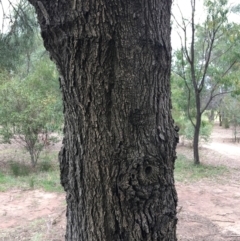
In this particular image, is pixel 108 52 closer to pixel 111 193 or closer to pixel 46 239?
pixel 111 193

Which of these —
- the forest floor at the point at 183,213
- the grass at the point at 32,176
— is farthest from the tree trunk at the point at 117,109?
the grass at the point at 32,176

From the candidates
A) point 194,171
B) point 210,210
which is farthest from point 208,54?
point 210,210

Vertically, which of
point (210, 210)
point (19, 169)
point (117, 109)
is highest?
point (117, 109)

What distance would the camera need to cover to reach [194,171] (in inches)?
361

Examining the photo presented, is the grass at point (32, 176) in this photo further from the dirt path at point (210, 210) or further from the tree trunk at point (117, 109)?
the tree trunk at point (117, 109)

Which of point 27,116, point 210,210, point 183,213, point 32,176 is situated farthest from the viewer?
point 27,116

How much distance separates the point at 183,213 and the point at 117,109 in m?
4.32

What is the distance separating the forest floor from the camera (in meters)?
4.36

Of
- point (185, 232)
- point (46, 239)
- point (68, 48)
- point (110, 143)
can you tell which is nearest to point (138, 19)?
point (68, 48)

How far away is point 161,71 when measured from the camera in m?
1.46

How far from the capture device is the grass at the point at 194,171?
329 inches

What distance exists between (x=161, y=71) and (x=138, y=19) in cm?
24

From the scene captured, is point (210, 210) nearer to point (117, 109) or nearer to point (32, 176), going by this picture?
point (32, 176)

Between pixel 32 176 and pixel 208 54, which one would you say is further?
pixel 208 54
